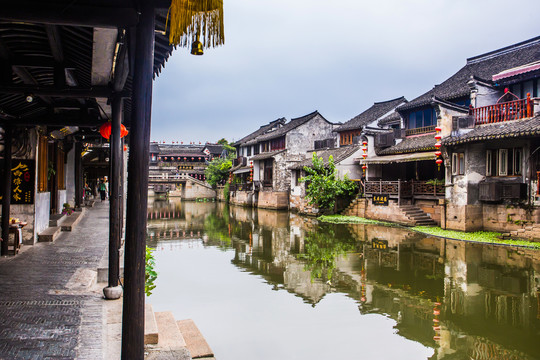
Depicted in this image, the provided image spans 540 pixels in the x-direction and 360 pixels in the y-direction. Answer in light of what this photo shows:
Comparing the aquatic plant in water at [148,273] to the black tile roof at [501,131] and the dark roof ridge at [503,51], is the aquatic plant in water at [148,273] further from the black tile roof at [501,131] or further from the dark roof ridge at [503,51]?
the dark roof ridge at [503,51]

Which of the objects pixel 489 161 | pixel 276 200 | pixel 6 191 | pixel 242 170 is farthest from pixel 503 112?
pixel 242 170

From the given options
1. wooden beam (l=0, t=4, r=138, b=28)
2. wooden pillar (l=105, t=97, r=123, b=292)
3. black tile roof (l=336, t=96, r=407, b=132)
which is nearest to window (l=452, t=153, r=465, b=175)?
black tile roof (l=336, t=96, r=407, b=132)

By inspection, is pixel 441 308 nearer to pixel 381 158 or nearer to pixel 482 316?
pixel 482 316

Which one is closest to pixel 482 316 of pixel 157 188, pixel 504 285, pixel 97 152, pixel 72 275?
pixel 504 285

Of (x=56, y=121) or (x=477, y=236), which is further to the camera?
(x=477, y=236)

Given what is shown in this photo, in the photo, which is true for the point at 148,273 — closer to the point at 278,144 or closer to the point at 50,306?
the point at 50,306

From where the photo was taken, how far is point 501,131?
15711 millimetres

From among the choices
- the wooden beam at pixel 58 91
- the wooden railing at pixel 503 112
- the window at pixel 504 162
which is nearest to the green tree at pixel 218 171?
the wooden railing at pixel 503 112

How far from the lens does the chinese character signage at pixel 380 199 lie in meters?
22.2

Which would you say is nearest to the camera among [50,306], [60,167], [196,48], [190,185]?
[196,48]

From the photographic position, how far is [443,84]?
23.6 meters

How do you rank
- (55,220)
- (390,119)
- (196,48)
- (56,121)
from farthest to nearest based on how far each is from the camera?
(390,119), (55,220), (56,121), (196,48)

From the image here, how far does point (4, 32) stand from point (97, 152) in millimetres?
19333

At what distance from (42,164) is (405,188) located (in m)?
16.2
